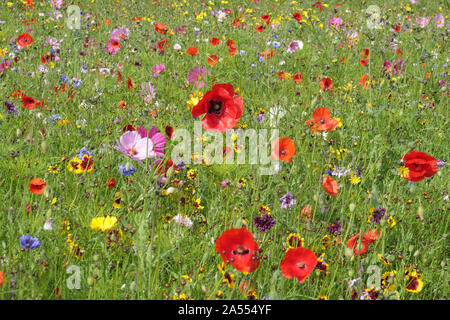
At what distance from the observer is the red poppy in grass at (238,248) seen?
3.85 feet

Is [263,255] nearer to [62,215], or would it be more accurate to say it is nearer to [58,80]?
[62,215]

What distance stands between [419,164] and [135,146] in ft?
3.42

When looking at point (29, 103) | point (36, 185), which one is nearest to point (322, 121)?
point (36, 185)

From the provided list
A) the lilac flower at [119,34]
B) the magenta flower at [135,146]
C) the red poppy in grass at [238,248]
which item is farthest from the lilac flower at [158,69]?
the red poppy in grass at [238,248]

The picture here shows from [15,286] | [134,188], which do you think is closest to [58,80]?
[134,188]

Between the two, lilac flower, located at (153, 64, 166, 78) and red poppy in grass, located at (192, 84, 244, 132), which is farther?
lilac flower, located at (153, 64, 166, 78)

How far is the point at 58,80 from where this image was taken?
2949 millimetres

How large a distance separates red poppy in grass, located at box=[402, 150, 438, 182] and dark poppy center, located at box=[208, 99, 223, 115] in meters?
0.67

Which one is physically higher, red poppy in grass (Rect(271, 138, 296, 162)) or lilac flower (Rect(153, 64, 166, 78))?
lilac flower (Rect(153, 64, 166, 78))

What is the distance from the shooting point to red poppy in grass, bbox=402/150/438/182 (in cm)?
148

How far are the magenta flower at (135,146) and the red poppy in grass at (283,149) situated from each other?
47cm

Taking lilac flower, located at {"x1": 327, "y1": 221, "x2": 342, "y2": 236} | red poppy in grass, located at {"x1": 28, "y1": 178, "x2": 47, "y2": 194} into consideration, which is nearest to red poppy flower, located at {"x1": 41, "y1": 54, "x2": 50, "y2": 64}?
red poppy in grass, located at {"x1": 28, "y1": 178, "x2": 47, "y2": 194}

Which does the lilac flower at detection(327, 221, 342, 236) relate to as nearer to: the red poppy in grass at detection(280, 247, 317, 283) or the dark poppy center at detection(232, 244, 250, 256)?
the red poppy in grass at detection(280, 247, 317, 283)
